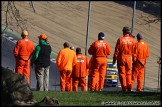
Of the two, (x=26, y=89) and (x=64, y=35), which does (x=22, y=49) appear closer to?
(x=26, y=89)

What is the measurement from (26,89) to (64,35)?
3770cm

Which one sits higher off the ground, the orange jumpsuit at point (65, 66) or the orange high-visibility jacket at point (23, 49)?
the orange high-visibility jacket at point (23, 49)

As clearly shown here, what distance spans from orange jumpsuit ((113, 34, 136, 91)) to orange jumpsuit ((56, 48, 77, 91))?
5.80ft

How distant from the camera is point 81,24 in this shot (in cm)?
5578

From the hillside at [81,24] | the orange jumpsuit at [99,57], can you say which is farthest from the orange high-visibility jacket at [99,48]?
the hillside at [81,24]

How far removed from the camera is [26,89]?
1279 centimetres

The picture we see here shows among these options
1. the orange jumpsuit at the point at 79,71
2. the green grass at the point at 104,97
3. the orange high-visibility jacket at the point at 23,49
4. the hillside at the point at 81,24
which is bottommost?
the green grass at the point at 104,97

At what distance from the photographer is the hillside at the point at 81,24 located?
4834cm

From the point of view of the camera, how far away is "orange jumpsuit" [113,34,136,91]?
1992 centimetres

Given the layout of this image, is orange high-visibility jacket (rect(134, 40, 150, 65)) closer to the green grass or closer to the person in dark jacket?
the person in dark jacket

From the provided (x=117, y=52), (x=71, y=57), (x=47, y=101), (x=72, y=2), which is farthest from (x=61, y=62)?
(x=72, y=2)

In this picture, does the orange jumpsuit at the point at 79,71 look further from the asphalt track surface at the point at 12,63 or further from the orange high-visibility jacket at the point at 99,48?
the asphalt track surface at the point at 12,63

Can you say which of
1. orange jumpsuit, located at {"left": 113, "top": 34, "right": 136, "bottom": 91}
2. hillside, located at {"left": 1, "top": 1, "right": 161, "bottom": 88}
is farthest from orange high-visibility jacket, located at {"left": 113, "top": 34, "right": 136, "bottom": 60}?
hillside, located at {"left": 1, "top": 1, "right": 161, "bottom": 88}

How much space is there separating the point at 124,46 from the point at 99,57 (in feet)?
5.05
